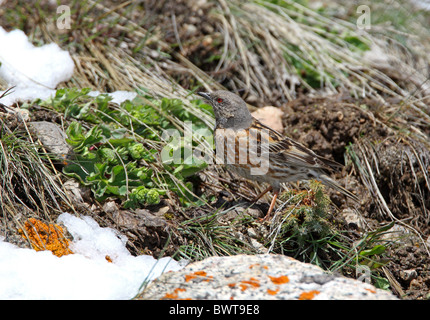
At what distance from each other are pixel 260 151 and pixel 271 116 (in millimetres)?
1248

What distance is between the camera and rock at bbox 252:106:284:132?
20.5 ft

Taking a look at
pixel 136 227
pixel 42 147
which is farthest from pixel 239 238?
pixel 42 147

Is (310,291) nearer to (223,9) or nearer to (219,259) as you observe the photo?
(219,259)

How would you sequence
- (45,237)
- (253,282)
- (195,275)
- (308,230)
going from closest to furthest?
(253,282) → (195,275) → (45,237) → (308,230)

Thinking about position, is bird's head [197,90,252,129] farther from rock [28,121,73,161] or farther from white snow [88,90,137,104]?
rock [28,121,73,161]

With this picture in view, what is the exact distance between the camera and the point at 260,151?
5.22m

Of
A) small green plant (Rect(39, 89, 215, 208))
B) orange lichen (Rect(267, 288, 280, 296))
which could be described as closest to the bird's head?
small green plant (Rect(39, 89, 215, 208))

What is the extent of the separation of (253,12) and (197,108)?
251 cm

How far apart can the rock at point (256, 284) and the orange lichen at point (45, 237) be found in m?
0.92

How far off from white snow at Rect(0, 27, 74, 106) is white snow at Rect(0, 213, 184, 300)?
6.52 ft

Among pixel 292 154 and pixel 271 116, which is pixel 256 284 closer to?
pixel 292 154

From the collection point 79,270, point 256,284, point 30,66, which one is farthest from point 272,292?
point 30,66

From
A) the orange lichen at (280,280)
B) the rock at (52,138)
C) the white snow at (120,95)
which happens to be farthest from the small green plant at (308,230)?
the white snow at (120,95)

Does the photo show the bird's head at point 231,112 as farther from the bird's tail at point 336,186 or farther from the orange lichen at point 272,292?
the orange lichen at point 272,292
